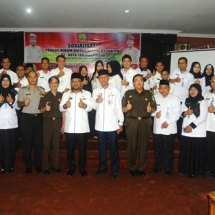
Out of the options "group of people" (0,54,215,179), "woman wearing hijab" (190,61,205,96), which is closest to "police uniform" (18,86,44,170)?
"group of people" (0,54,215,179)

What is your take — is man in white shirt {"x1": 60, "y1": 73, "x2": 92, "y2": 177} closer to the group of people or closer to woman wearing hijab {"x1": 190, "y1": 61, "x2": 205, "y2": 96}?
the group of people

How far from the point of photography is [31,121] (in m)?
3.77

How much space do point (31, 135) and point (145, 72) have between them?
8.05ft

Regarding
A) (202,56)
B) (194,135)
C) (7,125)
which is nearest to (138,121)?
(194,135)

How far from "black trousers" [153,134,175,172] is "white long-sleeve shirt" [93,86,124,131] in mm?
694

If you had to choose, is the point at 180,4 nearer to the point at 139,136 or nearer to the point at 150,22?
the point at 150,22

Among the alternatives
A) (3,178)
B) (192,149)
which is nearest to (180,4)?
(192,149)

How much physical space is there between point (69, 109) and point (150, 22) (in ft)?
14.8

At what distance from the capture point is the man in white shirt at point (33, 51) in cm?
802

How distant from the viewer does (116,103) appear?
12.4 ft

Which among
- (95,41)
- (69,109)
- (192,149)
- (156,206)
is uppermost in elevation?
(95,41)

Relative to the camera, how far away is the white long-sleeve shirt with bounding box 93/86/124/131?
12.2 feet

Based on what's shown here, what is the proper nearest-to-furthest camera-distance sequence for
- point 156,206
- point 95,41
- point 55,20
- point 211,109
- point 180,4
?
point 156,206 < point 211,109 < point 180,4 < point 55,20 < point 95,41

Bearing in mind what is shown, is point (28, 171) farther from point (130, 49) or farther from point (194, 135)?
point (130, 49)
